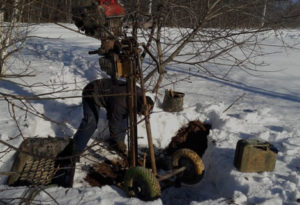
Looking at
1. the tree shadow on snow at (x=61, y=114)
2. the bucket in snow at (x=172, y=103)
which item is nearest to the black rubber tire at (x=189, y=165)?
the bucket in snow at (x=172, y=103)

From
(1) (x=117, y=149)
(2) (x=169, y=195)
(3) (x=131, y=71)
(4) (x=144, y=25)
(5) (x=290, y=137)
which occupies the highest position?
(4) (x=144, y=25)

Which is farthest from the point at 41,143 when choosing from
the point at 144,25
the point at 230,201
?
the point at 230,201

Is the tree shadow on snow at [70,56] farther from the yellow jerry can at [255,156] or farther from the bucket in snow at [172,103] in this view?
the yellow jerry can at [255,156]

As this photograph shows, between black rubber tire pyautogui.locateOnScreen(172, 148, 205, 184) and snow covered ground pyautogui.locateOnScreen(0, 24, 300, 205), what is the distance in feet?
0.97

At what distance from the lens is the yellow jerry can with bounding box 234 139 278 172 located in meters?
3.31

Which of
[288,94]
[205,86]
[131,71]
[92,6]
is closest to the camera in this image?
[92,6]

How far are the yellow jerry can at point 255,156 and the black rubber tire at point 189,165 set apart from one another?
48 centimetres

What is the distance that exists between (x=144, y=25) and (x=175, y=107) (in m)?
2.47

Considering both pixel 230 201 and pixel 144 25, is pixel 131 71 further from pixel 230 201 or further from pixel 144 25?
pixel 230 201

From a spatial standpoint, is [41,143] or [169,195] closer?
[169,195]

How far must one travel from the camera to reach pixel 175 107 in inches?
208

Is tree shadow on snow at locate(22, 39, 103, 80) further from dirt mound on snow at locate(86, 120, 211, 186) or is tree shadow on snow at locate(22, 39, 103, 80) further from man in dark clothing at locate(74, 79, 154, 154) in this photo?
man in dark clothing at locate(74, 79, 154, 154)

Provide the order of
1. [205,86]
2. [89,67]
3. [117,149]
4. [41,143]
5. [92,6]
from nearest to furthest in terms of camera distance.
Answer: [92,6], [41,143], [117,149], [205,86], [89,67]

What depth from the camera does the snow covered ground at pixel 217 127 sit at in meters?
2.96
